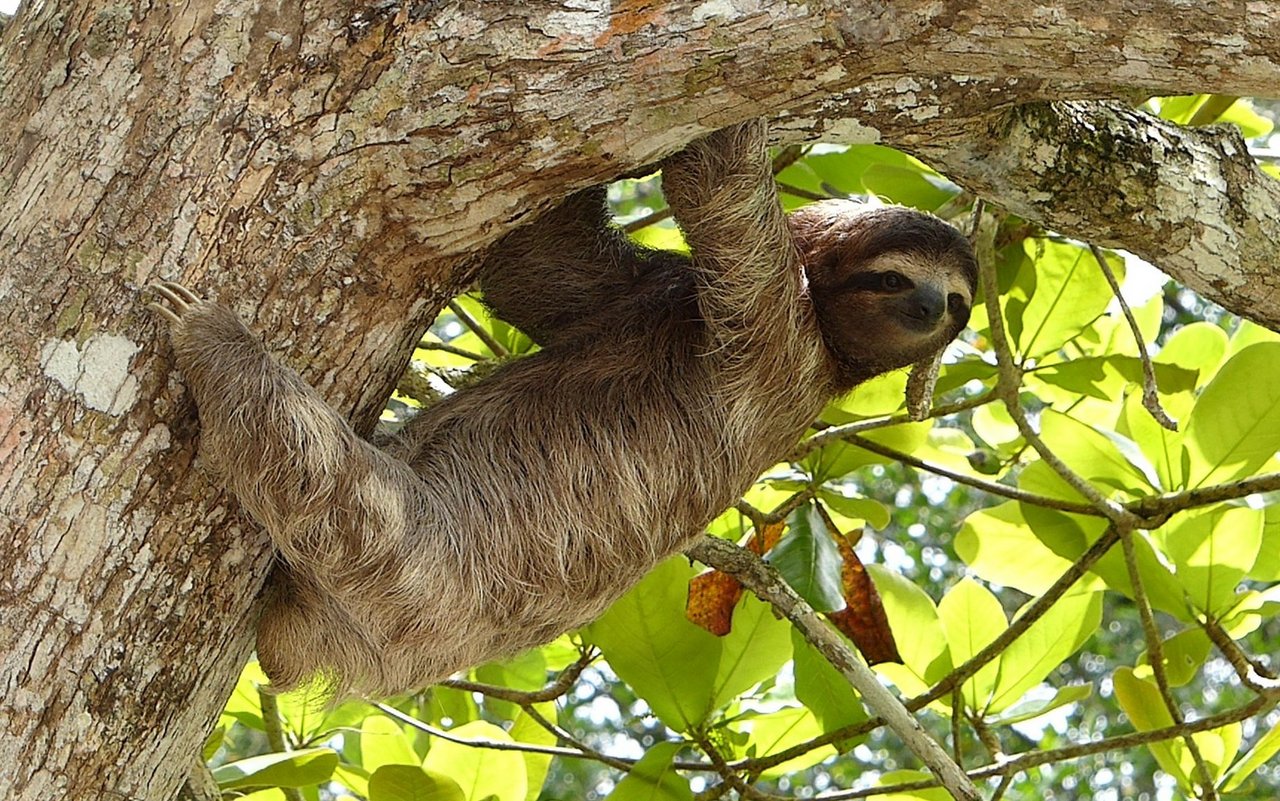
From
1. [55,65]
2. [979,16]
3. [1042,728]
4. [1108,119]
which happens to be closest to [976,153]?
[1108,119]

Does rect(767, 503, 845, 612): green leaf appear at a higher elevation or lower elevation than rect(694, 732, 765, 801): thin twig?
higher

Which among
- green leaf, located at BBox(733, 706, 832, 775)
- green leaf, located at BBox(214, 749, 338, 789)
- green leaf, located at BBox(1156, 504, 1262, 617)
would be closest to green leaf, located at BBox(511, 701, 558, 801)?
green leaf, located at BBox(733, 706, 832, 775)

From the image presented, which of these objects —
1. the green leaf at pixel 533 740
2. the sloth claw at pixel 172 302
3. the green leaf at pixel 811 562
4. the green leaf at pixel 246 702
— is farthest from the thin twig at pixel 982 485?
the sloth claw at pixel 172 302

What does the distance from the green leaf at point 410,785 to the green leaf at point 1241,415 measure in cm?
310

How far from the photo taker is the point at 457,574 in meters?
3.98

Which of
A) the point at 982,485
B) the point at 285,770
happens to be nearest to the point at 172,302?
the point at 285,770

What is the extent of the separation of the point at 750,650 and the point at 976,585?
98 centimetres

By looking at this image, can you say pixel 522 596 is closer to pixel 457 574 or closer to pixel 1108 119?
pixel 457 574

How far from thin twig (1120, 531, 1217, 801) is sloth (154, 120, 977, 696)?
1.14 metres

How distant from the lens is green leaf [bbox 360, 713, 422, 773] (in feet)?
17.0

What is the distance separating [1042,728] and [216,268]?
13201 mm

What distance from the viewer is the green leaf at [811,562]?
4.77 m

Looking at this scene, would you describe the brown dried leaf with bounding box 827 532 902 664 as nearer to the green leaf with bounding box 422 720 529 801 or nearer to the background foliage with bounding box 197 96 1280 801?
the background foliage with bounding box 197 96 1280 801

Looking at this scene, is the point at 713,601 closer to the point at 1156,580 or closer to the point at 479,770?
the point at 479,770
